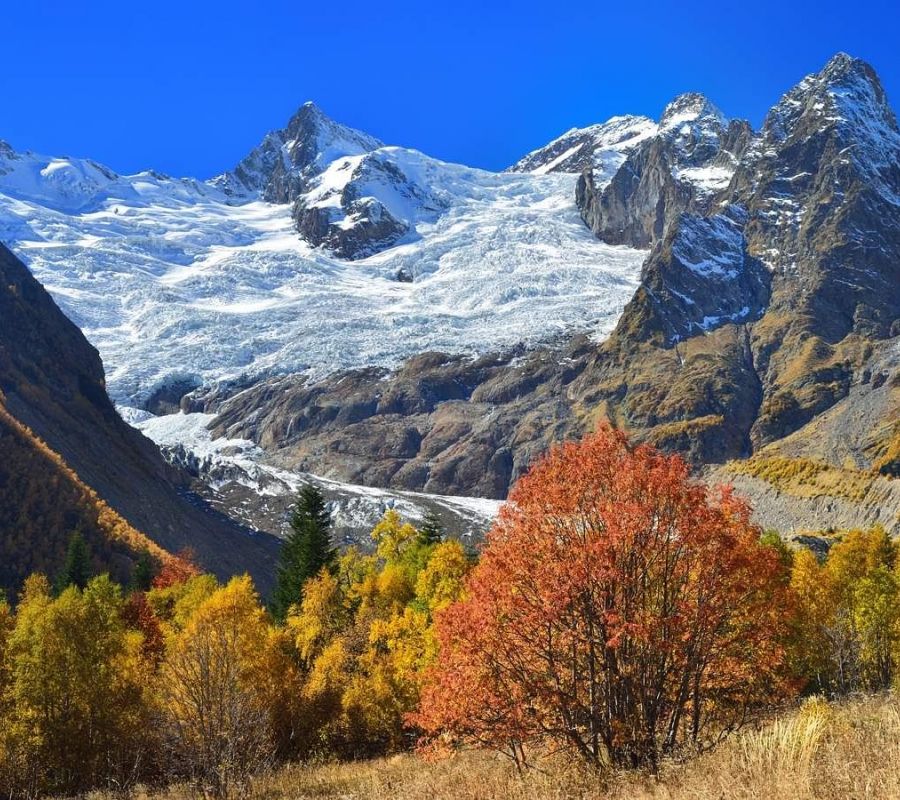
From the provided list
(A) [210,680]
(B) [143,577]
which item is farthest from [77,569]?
(A) [210,680]

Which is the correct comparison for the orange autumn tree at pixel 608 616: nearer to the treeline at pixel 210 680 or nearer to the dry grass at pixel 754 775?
the dry grass at pixel 754 775

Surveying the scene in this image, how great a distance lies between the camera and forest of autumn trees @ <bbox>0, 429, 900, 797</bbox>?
14922 mm

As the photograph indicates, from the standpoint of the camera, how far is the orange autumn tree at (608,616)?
1480 centimetres

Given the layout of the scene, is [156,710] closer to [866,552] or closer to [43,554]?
[866,552]

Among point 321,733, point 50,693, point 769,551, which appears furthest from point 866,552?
point 50,693

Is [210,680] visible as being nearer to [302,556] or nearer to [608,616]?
[608,616]

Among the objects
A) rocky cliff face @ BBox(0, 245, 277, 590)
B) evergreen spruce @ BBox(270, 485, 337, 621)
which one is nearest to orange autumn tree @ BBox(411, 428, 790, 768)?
evergreen spruce @ BBox(270, 485, 337, 621)

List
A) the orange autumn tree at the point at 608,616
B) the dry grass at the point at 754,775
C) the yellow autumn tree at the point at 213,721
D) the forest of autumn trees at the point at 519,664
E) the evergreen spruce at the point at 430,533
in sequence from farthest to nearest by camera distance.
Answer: the evergreen spruce at the point at 430,533
the yellow autumn tree at the point at 213,721
the forest of autumn trees at the point at 519,664
the orange autumn tree at the point at 608,616
the dry grass at the point at 754,775

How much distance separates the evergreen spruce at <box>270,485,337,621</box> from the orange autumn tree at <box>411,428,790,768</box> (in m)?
40.2

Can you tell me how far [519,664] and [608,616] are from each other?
199 cm

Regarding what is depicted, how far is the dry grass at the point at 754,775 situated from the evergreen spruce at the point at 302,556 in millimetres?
36964

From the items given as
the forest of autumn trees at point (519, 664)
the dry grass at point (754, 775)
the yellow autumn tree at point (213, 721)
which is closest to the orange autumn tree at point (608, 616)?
the forest of autumn trees at point (519, 664)

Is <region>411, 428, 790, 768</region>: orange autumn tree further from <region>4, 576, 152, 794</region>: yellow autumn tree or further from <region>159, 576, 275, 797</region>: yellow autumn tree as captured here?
<region>4, 576, 152, 794</region>: yellow autumn tree

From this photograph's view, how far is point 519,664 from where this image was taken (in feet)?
50.2
